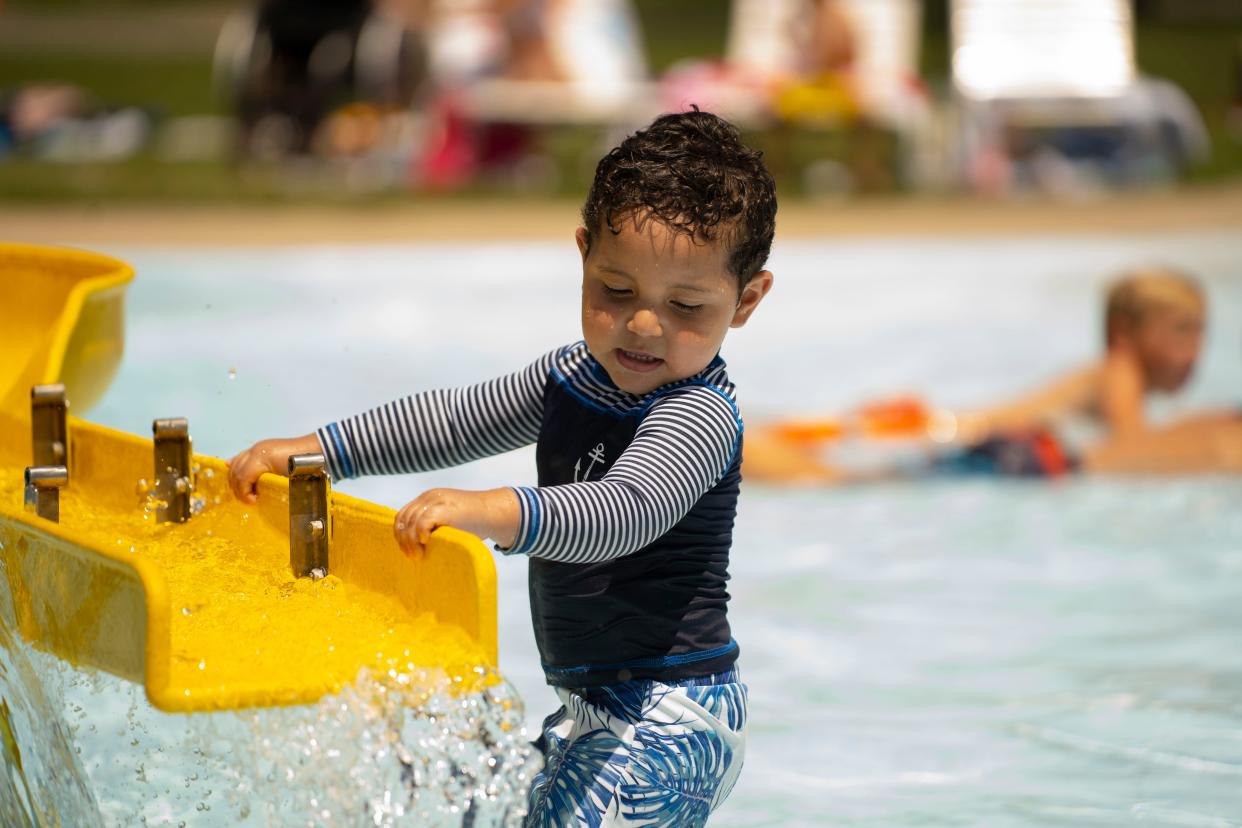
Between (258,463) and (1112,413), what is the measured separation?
4059mm

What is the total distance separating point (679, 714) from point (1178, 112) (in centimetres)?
1064

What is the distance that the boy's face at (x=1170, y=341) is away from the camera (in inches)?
224

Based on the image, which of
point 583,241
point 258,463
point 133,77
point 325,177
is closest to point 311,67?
point 325,177

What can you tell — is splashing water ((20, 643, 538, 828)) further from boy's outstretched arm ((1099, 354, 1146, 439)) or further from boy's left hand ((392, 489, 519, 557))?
boy's outstretched arm ((1099, 354, 1146, 439))

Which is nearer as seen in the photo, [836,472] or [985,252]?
[836,472]

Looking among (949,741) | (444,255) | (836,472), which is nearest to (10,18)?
(444,255)

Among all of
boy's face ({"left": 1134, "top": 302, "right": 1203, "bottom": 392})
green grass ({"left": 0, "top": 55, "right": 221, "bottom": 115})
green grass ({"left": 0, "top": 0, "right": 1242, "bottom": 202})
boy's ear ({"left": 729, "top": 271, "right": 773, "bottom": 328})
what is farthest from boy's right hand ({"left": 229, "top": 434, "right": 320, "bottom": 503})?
green grass ({"left": 0, "top": 55, "right": 221, "bottom": 115})

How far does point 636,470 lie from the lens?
85.8 inches

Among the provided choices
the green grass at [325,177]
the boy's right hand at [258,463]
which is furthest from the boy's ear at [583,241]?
the green grass at [325,177]

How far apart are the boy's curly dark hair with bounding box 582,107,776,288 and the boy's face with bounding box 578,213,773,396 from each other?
0.02 m

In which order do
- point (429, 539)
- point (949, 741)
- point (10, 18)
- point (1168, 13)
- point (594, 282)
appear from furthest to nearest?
point (1168, 13)
point (10, 18)
point (949, 741)
point (594, 282)
point (429, 539)

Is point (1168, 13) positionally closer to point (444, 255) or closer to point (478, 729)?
point (444, 255)

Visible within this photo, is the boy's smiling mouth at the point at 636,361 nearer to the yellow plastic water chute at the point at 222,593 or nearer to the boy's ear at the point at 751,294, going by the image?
the boy's ear at the point at 751,294

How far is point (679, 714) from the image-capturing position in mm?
2328
